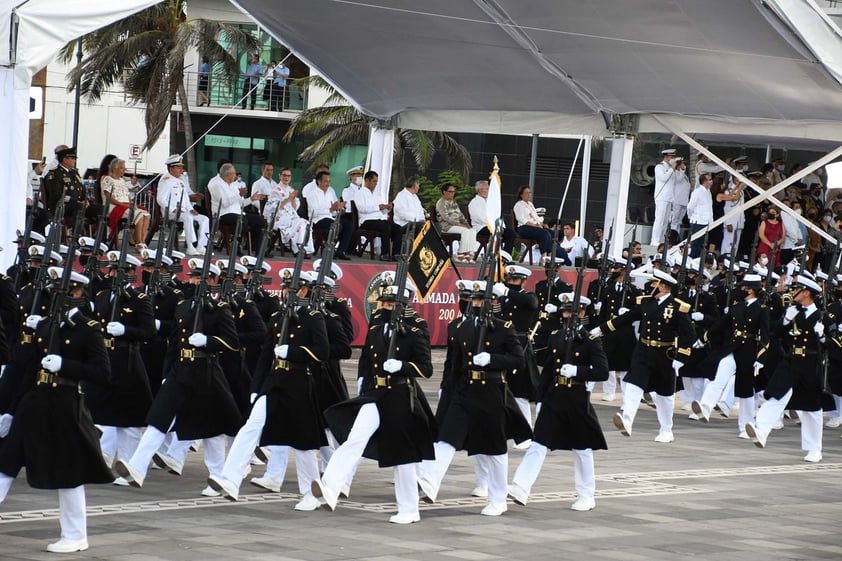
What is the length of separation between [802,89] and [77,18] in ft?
36.1

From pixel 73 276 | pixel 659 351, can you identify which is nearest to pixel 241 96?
pixel 659 351

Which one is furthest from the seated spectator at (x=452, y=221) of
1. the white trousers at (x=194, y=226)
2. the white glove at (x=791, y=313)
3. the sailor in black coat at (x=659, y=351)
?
the white glove at (x=791, y=313)

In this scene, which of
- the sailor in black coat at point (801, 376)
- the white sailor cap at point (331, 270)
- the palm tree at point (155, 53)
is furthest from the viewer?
the palm tree at point (155, 53)

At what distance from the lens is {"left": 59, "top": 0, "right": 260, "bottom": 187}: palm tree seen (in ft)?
116

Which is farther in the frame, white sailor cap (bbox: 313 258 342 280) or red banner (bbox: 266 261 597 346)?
red banner (bbox: 266 261 597 346)

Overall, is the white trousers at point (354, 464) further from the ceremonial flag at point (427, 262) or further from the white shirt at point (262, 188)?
the white shirt at point (262, 188)

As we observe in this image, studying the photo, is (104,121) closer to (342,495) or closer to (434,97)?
(434,97)

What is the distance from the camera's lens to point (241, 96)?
43.9 meters

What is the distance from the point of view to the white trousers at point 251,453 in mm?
11469

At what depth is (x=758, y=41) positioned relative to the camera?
784 inches

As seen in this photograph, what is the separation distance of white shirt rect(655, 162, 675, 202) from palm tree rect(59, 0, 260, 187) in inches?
497

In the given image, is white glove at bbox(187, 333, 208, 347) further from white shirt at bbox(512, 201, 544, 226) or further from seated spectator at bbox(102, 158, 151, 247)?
white shirt at bbox(512, 201, 544, 226)

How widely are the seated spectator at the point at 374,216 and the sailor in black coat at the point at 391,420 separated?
12670 millimetres

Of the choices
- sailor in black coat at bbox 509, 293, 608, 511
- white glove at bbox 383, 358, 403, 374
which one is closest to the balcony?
sailor in black coat at bbox 509, 293, 608, 511
